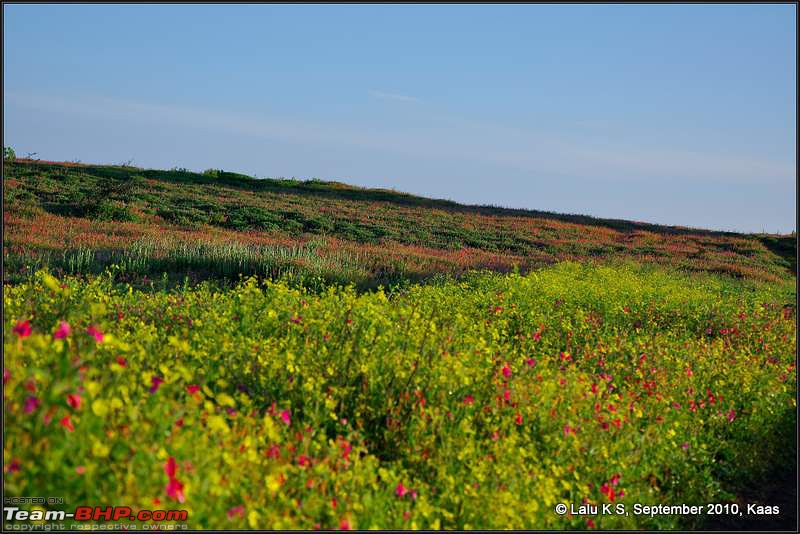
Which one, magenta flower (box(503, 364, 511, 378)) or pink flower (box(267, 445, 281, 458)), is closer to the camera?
pink flower (box(267, 445, 281, 458))

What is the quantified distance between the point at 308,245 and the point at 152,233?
4.42 m

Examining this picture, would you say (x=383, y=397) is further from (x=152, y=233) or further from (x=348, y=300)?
(x=152, y=233)

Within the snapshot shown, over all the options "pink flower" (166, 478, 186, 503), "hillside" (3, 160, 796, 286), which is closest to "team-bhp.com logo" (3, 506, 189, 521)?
"pink flower" (166, 478, 186, 503)

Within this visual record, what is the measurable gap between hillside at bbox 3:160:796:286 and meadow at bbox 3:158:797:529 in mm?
283

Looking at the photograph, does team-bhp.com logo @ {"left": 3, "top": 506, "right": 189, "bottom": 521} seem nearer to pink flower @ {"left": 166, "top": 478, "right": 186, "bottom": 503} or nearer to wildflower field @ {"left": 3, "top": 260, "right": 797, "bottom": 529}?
wildflower field @ {"left": 3, "top": 260, "right": 797, "bottom": 529}

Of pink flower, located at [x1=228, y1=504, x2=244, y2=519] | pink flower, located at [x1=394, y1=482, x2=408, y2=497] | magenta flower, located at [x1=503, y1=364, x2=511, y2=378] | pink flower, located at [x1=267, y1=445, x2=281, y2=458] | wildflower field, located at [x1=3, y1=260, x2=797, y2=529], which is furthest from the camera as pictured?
magenta flower, located at [x1=503, y1=364, x2=511, y2=378]

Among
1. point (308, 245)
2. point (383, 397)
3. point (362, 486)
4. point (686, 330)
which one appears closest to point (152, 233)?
point (308, 245)

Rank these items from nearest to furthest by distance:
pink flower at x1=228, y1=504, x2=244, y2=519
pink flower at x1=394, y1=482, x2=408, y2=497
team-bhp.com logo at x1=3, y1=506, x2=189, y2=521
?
team-bhp.com logo at x1=3, y1=506, x2=189, y2=521
pink flower at x1=228, y1=504, x2=244, y2=519
pink flower at x1=394, y1=482, x2=408, y2=497

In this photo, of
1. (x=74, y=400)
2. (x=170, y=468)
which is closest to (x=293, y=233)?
(x=74, y=400)

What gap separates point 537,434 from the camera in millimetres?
6074

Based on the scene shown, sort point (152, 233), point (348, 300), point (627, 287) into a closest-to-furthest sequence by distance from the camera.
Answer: point (348, 300) → point (627, 287) → point (152, 233)

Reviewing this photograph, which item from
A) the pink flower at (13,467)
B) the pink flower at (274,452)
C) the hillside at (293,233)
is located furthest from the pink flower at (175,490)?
the hillside at (293,233)

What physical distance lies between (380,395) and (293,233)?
63.5ft

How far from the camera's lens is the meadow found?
3469 mm
